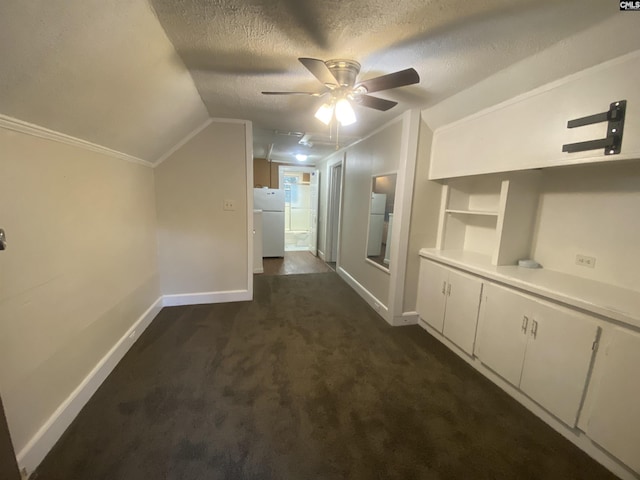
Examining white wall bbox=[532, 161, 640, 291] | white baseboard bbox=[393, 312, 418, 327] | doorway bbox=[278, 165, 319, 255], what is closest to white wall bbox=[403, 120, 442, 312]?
white baseboard bbox=[393, 312, 418, 327]

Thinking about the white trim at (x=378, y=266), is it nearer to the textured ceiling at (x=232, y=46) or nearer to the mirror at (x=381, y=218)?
the mirror at (x=381, y=218)

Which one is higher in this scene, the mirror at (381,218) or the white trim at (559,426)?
the mirror at (381,218)

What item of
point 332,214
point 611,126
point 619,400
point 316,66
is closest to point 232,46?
point 316,66

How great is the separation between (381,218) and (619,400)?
2.28 metres

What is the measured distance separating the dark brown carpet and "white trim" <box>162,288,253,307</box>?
624 mm

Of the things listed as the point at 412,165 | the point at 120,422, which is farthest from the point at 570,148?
the point at 120,422

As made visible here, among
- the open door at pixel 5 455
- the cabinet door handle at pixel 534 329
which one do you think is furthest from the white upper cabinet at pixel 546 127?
the open door at pixel 5 455

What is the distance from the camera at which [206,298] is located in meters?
3.24

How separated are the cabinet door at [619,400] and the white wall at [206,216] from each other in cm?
315

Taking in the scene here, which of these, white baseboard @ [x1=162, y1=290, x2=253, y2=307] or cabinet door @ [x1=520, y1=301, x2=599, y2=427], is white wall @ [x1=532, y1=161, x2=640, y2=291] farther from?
white baseboard @ [x1=162, y1=290, x2=253, y2=307]

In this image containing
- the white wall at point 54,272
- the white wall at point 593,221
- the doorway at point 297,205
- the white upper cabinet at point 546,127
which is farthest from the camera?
the doorway at point 297,205

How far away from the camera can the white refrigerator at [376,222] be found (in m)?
3.12

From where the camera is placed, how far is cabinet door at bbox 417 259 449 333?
246cm

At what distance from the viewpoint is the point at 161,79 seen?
1.71 meters
